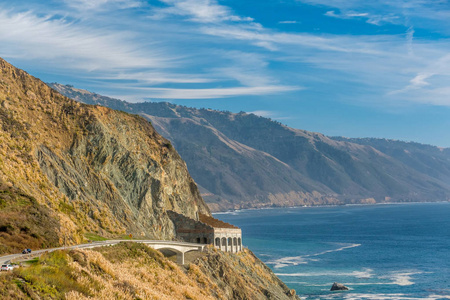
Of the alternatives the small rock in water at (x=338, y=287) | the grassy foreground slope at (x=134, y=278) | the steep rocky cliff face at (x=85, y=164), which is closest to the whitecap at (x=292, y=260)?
the small rock in water at (x=338, y=287)

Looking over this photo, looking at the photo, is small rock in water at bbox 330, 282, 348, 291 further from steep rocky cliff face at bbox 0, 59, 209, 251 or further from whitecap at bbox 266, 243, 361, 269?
steep rocky cliff face at bbox 0, 59, 209, 251

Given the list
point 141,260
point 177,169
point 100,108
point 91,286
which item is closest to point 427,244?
point 177,169

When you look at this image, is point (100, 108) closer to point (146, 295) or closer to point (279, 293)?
point (279, 293)

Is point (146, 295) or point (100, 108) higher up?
point (100, 108)

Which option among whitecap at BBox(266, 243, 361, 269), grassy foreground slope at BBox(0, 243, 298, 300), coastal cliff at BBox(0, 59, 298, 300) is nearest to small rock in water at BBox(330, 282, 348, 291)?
grassy foreground slope at BBox(0, 243, 298, 300)

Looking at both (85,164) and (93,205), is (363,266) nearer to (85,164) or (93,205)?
(85,164)

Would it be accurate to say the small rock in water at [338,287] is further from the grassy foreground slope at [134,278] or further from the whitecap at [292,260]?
the whitecap at [292,260]
